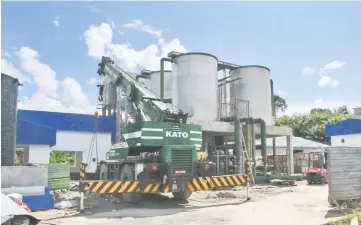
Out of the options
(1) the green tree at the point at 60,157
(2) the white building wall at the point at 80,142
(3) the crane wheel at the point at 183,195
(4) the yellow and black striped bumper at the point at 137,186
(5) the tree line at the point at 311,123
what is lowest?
(3) the crane wheel at the point at 183,195

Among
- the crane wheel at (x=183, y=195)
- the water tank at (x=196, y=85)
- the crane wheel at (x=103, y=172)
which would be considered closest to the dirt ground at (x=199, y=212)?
the crane wheel at (x=183, y=195)

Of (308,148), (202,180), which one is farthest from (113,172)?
(308,148)

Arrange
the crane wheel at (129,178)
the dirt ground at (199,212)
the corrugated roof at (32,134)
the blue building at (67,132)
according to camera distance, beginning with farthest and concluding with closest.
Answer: the blue building at (67,132) < the corrugated roof at (32,134) < the crane wheel at (129,178) < the dirt ground at (199,212)

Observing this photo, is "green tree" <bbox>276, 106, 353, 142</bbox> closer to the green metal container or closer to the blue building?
the blue building

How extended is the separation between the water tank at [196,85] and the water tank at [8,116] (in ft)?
37.0

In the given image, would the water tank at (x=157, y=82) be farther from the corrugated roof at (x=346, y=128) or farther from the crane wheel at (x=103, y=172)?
the crane wheel at (x=103, y=172)

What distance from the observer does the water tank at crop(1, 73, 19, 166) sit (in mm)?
9875

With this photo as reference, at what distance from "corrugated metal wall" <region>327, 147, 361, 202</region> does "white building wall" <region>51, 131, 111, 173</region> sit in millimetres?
16227

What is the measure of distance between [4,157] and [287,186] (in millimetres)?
13862

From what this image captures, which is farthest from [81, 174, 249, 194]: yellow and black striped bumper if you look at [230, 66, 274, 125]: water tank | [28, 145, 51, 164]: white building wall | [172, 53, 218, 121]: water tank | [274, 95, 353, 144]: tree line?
[274, 95, 353, 144]: tree line

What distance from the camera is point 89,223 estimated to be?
8.55m

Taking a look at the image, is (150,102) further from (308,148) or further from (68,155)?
(308,148)

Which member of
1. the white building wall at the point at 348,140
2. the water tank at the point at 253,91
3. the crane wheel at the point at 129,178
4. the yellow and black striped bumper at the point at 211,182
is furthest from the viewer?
the water tank at the point at 253,91

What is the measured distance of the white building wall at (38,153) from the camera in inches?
734
